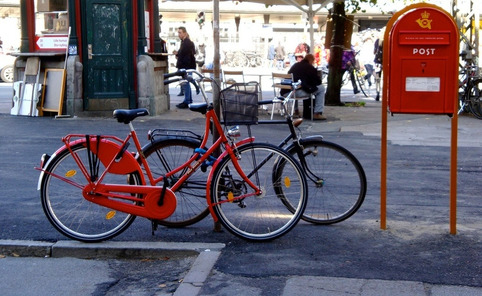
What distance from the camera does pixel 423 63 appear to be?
5.75m

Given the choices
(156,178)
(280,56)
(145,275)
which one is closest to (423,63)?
(156,178)

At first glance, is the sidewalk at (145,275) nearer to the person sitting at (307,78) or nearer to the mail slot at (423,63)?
the mail slot at (423,63)

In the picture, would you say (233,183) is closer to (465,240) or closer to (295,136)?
(295,136)

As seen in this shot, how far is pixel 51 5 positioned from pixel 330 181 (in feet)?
32.5

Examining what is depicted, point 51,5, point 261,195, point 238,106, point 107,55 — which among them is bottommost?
point 261,195

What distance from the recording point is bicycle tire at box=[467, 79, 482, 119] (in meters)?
14.8

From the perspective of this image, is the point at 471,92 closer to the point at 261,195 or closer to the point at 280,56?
the point at 261,195

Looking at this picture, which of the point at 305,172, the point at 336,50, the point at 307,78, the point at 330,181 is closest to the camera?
the point at 305,172

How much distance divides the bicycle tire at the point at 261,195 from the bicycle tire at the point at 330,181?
0.59 ft

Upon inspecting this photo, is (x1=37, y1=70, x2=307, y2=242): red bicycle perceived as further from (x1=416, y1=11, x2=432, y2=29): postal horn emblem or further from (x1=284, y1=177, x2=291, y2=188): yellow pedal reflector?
(x1=416, y1=11, x2=432, y2=29): postal horn emblem

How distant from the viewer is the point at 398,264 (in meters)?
5.17

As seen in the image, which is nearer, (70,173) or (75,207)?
(70,173)

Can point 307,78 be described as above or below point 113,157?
above

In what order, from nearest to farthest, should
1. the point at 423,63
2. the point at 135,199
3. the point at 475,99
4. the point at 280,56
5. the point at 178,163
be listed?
the point at 135,199
the point at 423,63
the point at 178,163
the point at 475,99
the point at 280,56
